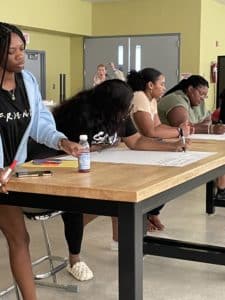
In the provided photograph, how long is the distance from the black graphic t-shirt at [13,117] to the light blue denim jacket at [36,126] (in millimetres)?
26

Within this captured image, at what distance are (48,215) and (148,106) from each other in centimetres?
117

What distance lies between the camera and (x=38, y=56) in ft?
26.4

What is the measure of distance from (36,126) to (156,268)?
1.20m

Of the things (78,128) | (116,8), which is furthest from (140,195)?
(116,8)

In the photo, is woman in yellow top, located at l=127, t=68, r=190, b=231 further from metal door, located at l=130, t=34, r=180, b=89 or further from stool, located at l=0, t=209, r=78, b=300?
metal door, located at l=130, t=34, r=180, b=89

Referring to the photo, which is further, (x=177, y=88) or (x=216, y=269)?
(x=177, y=88)

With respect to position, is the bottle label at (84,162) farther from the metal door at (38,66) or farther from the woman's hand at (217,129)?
the metal door at (38,66)

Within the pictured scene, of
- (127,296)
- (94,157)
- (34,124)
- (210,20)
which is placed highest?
(210,20)

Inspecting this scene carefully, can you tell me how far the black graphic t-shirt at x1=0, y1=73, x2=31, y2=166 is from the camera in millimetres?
2088

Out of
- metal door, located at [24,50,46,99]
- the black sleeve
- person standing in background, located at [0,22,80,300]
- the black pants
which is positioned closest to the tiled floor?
the black pants

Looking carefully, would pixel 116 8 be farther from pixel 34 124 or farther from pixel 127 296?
pixel 127 296

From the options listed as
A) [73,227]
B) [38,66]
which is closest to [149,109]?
[73,227]

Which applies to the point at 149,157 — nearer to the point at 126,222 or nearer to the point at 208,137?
the point at 126,222

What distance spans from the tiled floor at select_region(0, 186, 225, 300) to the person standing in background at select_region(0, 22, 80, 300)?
0.66 m
